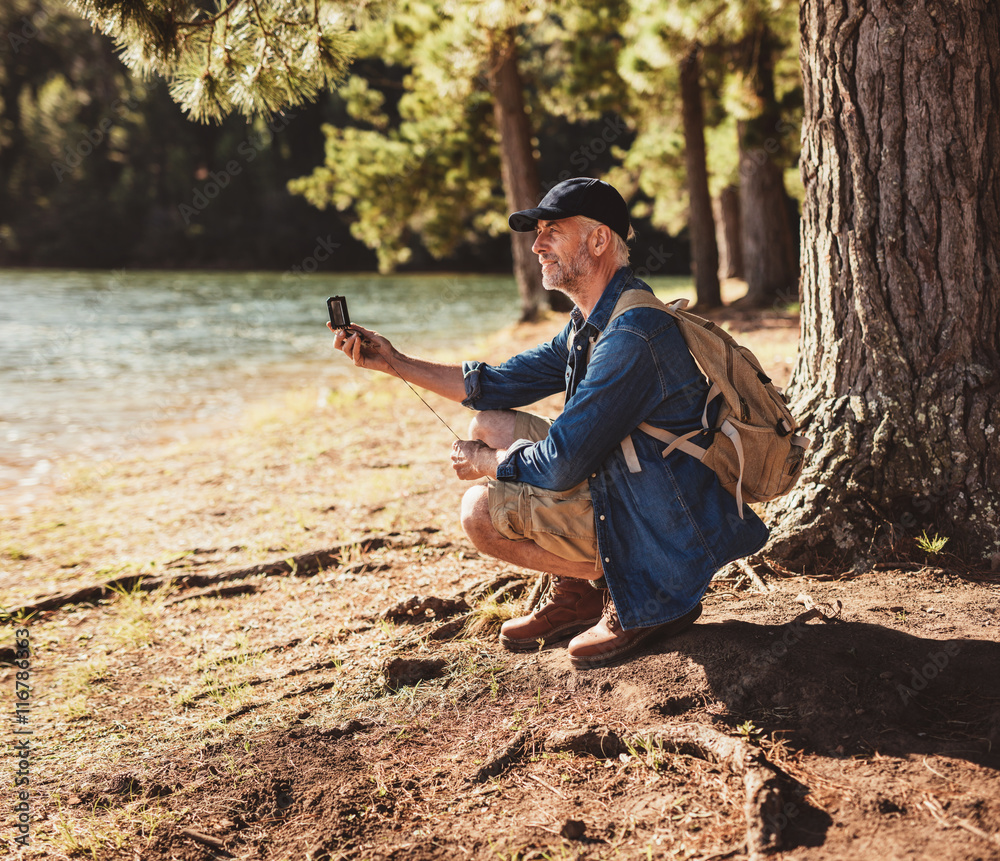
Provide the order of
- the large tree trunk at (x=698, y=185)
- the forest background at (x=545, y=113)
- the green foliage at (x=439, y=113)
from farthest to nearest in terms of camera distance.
A: the large tree trunk at (x=698, y=185), the green foliage at (x=439, y=113), the forest background at (x=545, y=113)

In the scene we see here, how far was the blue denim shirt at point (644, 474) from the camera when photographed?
92.9 inches

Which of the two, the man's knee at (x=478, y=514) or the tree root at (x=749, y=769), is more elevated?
the man's knee at (x=478, y=514)

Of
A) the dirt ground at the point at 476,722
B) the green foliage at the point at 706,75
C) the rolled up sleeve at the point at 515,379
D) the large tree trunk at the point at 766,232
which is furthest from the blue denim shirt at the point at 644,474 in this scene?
the large tree trunk at the point at 766,232

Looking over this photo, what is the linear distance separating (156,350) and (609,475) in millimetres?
14243

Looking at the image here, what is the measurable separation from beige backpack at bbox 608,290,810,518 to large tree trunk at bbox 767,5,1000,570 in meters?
0.74

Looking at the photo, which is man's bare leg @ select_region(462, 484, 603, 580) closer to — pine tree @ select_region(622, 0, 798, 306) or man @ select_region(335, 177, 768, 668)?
man @ select_region(335, 177, 768, 668)

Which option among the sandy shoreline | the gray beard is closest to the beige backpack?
the gray beard

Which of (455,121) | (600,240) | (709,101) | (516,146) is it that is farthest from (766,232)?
(600,240)

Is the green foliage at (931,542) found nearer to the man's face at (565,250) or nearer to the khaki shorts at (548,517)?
the khaki shorts at (548,517)

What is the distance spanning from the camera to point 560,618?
2887 millimetres

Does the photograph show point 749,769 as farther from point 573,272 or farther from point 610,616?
point 573,272

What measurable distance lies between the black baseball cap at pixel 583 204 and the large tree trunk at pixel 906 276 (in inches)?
42.2

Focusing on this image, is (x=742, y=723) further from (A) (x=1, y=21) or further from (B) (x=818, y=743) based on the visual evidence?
(A) (x=1, y=21)

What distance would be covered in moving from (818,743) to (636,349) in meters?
1.17
